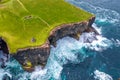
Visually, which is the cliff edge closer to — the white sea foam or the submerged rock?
the submerged rock

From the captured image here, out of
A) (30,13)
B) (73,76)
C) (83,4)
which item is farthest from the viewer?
(83,4)

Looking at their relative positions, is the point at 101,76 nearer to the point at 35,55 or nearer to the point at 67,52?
the point at 67,52

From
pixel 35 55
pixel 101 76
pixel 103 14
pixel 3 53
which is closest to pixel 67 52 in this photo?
pixel 35 55

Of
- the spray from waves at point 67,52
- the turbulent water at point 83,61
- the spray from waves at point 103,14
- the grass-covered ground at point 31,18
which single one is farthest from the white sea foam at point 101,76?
the spray from waves at point 103,14

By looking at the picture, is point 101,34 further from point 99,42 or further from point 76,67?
point 76,67

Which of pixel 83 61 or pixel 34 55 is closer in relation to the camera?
pixel 34 55

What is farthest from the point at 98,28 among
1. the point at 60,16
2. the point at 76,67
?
the point at 76,67
